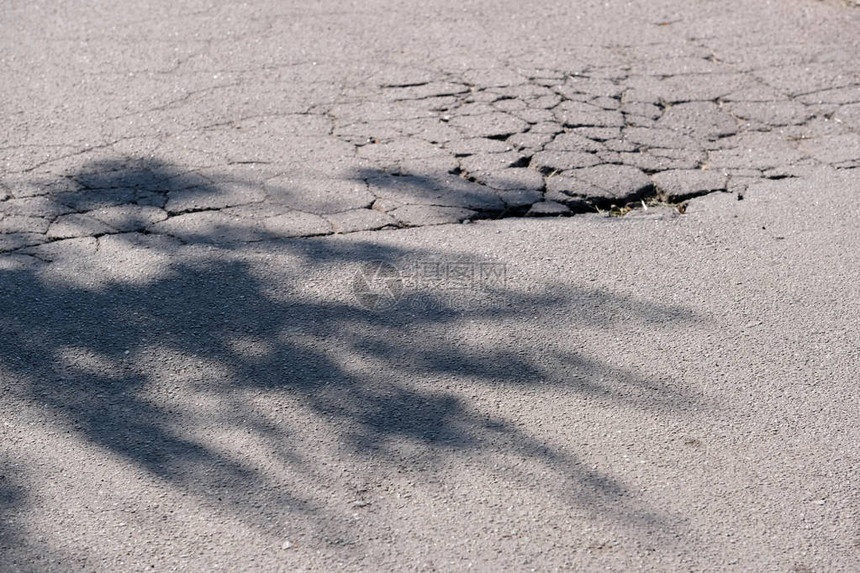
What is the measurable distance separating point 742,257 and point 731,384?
103cm

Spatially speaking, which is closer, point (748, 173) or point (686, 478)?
point (686, 478)

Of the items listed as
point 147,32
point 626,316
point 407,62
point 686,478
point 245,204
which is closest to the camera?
point 686,478

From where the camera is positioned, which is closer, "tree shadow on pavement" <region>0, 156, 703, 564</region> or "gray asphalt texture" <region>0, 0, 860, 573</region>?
"gray asphalt texture" <region>0, 0, 860, 573</region>

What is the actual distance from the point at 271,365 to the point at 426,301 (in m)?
0.75

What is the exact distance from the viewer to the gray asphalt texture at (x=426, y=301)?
2982mm

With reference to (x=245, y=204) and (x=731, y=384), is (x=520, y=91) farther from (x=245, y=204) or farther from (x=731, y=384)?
(x=731, y=384)

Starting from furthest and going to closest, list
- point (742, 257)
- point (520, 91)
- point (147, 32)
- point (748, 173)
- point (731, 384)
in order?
point (147, 32) < point (520, 91) < point (748, 173) < point (742, 257) < point (731, 384)

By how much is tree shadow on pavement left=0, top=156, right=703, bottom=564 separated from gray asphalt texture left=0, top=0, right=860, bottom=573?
0.01 meters

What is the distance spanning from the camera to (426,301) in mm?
4074

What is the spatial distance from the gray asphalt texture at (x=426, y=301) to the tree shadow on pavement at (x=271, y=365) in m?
0.01

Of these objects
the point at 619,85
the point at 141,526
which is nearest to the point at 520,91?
the point at 619,85

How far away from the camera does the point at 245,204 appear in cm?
479

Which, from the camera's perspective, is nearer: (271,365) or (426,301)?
(271,365)

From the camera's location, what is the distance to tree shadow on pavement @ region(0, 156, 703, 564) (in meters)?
3.20
